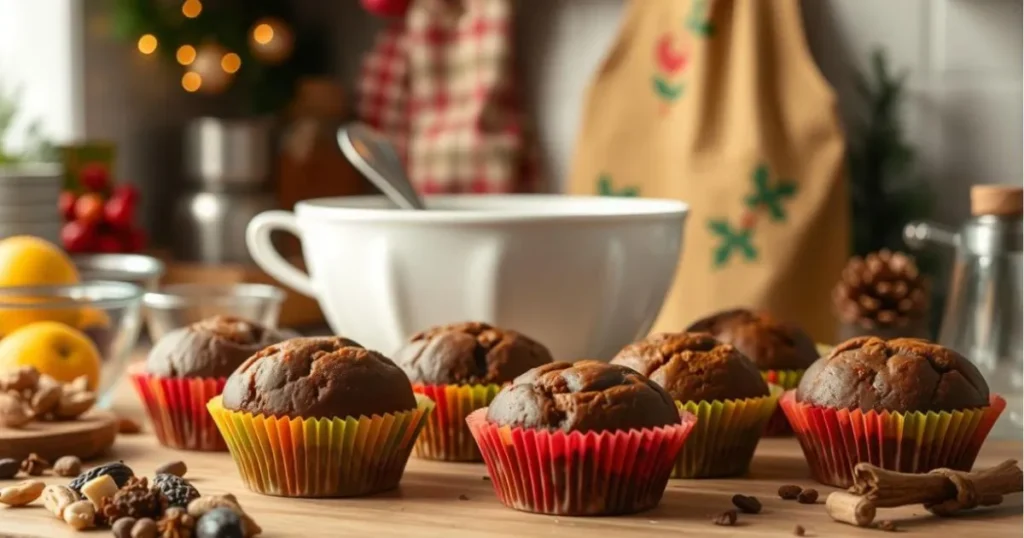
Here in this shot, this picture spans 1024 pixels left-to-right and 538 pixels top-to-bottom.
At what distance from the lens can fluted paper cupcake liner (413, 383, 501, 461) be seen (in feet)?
3.61

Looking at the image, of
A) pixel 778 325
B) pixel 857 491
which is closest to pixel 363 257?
pixel 778 325

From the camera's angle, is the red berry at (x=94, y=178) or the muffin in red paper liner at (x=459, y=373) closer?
the muffin in red paper liner at (x=459, y=373)

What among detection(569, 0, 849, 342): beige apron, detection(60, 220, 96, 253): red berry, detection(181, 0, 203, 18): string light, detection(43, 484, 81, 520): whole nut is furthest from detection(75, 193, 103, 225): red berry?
detection(43, 484, 81, 520): whole nut

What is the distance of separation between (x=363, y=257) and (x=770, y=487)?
43cm

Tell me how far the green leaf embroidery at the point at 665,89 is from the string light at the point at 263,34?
0.79 m

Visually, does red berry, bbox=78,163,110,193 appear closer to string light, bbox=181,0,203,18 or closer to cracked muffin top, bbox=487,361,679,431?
string light, bbox=181,0,203,18

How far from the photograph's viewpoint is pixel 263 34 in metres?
2.79

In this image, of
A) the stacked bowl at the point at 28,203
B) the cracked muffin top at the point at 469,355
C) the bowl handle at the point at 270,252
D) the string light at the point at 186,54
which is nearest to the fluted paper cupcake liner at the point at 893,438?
the cracked muffin top at the point at 469,355

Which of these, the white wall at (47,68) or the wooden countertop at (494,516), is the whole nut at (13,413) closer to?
the wooden countertop at (494,516)

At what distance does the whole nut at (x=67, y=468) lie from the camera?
3.47ft

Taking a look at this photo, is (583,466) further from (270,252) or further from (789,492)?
(270,252)

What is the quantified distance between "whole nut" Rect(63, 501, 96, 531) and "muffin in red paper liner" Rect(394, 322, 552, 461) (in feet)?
0.98

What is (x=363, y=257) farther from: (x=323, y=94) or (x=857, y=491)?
(x=323, y=94)

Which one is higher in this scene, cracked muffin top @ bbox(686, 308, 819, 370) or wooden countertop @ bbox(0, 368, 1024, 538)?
cracked muffin top @ bbox(686, 308, 819, 370)
